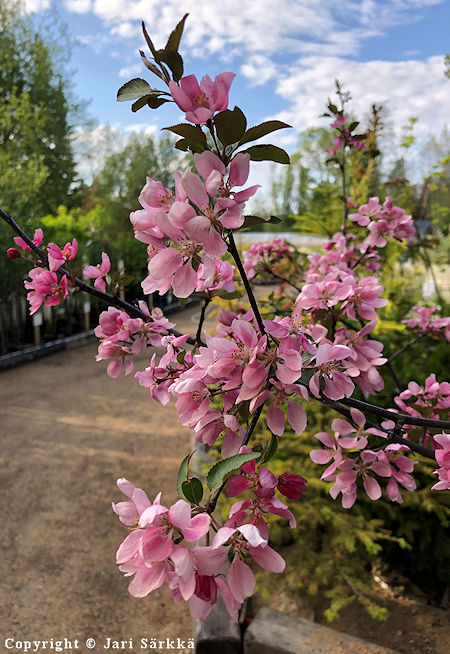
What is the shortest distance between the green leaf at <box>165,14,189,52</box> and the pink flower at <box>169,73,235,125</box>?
3 centimetres

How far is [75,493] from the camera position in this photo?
8.92ft

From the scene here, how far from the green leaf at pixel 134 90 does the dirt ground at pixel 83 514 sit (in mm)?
1703

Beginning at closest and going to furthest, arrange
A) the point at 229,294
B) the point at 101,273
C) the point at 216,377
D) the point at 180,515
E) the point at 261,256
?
1. the point at 180,515
2. the point at 216,377
3. the point at 229,294
4. the point at 101,273
5. the point at 261,256

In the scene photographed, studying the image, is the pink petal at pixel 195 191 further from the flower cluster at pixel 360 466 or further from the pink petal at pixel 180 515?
the flower cluster at pixel 360 466

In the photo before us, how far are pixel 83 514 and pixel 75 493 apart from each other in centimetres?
22

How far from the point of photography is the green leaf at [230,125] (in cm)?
51

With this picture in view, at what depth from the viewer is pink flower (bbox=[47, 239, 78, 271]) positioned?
846mm

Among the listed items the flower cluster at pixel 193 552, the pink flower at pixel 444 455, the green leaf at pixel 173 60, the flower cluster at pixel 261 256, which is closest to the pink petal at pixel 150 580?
the flower cluster at pixel 193 552

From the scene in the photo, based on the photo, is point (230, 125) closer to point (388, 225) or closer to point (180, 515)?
point (180, 515)

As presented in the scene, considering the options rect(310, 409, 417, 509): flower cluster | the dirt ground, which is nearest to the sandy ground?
the dirt ground

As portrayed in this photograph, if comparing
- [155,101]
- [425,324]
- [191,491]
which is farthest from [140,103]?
[425,324]

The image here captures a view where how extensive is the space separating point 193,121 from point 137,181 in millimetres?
10480

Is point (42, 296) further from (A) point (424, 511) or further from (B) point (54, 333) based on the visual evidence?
(B) point (54, 333)

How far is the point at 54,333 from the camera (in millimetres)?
5750
